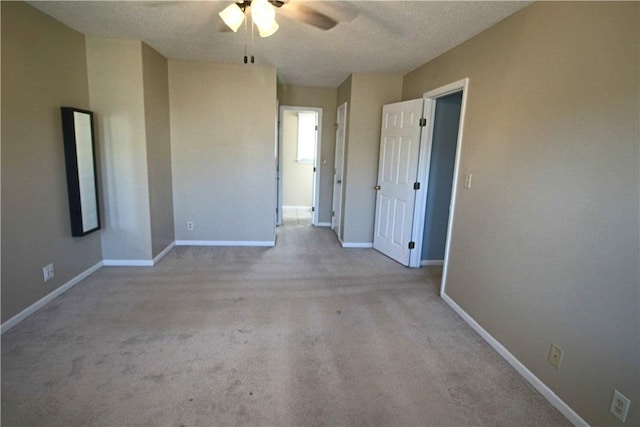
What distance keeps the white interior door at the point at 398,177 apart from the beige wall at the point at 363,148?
0.50ft

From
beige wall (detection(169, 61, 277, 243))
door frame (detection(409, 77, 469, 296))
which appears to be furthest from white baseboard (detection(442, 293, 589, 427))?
beige wall (detection(169, 61, 277, 243))

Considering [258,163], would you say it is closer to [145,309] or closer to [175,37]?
[175,37]

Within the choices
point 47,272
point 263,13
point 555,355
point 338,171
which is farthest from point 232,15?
point 338,171

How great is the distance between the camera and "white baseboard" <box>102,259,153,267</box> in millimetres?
3725

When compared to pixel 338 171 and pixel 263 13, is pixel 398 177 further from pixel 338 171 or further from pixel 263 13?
pixel 263 13

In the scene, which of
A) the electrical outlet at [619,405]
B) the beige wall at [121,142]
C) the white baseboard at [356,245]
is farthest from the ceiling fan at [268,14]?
the white baseboard at [356,245]

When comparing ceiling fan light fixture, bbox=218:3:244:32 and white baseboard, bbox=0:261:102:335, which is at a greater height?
ceiling fan light fixture, bbox=218:3:244:32

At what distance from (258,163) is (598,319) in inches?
148

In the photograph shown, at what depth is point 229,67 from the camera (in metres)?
4.16

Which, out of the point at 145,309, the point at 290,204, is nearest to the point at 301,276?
the point at 145,309

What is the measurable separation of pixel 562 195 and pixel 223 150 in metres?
3.72

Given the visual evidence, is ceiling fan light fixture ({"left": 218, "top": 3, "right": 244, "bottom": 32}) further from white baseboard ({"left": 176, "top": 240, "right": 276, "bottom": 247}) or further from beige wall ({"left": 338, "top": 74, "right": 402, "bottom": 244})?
white baseboard ({"left": 176, "top": 240, "right": 276, "bottom": 247})

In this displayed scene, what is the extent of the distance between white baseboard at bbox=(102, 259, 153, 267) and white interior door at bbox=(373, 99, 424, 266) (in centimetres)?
293

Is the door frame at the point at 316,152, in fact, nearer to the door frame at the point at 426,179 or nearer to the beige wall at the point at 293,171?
the beige wall at the point at 293,171
